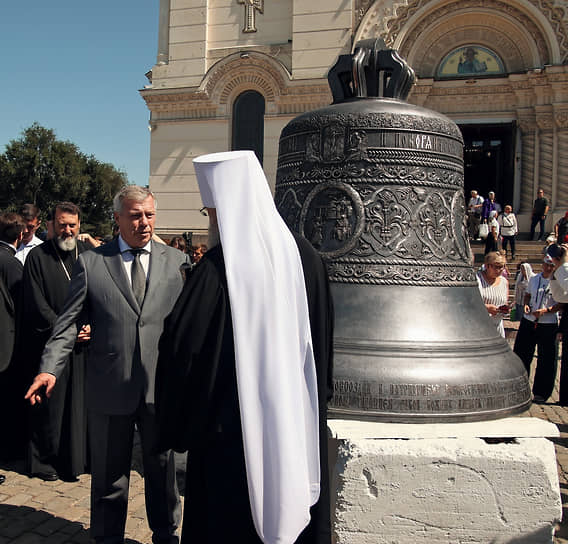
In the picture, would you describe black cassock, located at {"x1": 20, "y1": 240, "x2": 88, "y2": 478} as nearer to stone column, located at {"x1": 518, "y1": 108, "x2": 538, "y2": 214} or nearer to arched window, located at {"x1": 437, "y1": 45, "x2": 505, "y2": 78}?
stone column, located at {"x1": 518, "y1": 108, "x2": 538, "y2": 214}

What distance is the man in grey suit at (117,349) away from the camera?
278 centimetres

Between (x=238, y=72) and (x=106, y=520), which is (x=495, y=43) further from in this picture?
(x=106, y=520)

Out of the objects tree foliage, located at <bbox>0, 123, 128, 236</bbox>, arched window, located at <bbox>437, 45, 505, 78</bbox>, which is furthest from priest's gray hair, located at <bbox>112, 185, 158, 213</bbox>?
tree foliage, located at <bbox>0, 123, 128, 236</bbox>

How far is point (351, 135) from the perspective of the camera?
2.83 meters

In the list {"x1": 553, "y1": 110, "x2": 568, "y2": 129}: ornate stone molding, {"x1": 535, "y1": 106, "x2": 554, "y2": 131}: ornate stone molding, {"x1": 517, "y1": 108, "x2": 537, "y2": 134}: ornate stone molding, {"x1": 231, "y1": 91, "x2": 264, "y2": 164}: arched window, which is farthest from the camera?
{"x1": 231, "y1": 91, "x2": 264, "y2": 164}: arched window

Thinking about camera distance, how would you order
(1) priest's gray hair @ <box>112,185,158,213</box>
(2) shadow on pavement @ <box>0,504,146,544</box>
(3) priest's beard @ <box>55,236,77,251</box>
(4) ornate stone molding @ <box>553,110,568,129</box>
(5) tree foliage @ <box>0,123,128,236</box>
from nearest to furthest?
(1) priest's gray hair @ <box>112,185,158,213</box>, (2) shadow on pavement @ <box>0,504,146,544</box>, (3) priest's beard @ <box>55,236,77,251</box>, (4) ornate stone molding @ <box>553,110,568,129</box>, (5) tree foliage @ <box>0,123,128,236</box>

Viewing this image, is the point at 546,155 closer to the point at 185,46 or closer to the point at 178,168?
the point at 178,168

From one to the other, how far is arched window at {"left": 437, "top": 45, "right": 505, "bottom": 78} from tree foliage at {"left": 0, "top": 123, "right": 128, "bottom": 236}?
20746 millimetres

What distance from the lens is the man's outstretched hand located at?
8.43 ft

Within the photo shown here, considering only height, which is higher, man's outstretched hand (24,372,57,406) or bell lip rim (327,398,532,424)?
man's outstretched hand (24,372,57,406)

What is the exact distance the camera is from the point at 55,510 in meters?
3.55

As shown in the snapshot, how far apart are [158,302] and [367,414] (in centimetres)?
119

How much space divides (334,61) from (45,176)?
20.5m

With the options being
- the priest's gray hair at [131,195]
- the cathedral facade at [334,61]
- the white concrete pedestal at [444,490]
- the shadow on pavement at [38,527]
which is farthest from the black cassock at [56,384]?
the cathedral facade at [334,61]
